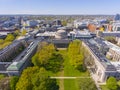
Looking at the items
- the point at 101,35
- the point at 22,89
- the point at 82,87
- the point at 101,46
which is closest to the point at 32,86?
the point at 22,89

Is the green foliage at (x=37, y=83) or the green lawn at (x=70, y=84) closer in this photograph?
the green foliage at (x=37, y=83)

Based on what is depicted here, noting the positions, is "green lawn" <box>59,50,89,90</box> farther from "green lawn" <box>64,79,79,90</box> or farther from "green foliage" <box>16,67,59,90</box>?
"green foliage" <box>16,67,59,90</box>

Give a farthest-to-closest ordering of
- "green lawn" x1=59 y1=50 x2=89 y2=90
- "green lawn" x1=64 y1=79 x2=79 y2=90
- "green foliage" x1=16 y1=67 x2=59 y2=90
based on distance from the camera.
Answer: "green lawn" x1=59 y1=50 x2=89 y2=90, "green lawn" x1=64 y1=79 x2=79 y2=90, "green foliage" x1=16 y1=67 x2=59 y2=90

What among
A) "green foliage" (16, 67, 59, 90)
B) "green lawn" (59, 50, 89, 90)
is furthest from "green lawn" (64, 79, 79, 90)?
"green foliage" (16, 67, 59, 90)

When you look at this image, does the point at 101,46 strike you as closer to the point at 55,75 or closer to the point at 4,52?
the point at 55,75

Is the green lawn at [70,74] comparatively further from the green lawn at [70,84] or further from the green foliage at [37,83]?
the green foliage at [37,83]

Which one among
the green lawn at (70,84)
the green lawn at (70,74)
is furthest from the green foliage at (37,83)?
the green lawn at (70,74)

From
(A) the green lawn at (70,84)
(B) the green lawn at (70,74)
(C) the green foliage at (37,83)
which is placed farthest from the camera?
(B) the green lawn at (70,74)

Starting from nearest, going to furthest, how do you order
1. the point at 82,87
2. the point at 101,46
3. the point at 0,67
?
the point at 82,87 → the point at 0,67 → the point at 101,46

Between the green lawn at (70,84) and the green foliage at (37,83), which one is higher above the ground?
the green foliage at (37,83)

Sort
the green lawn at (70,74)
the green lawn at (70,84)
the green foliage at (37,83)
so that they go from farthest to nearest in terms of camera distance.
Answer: the green lawn at (70,74) → the green lawn at (70,84) → the green foliage at (37,83)

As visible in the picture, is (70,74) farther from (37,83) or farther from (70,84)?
(37,83)
